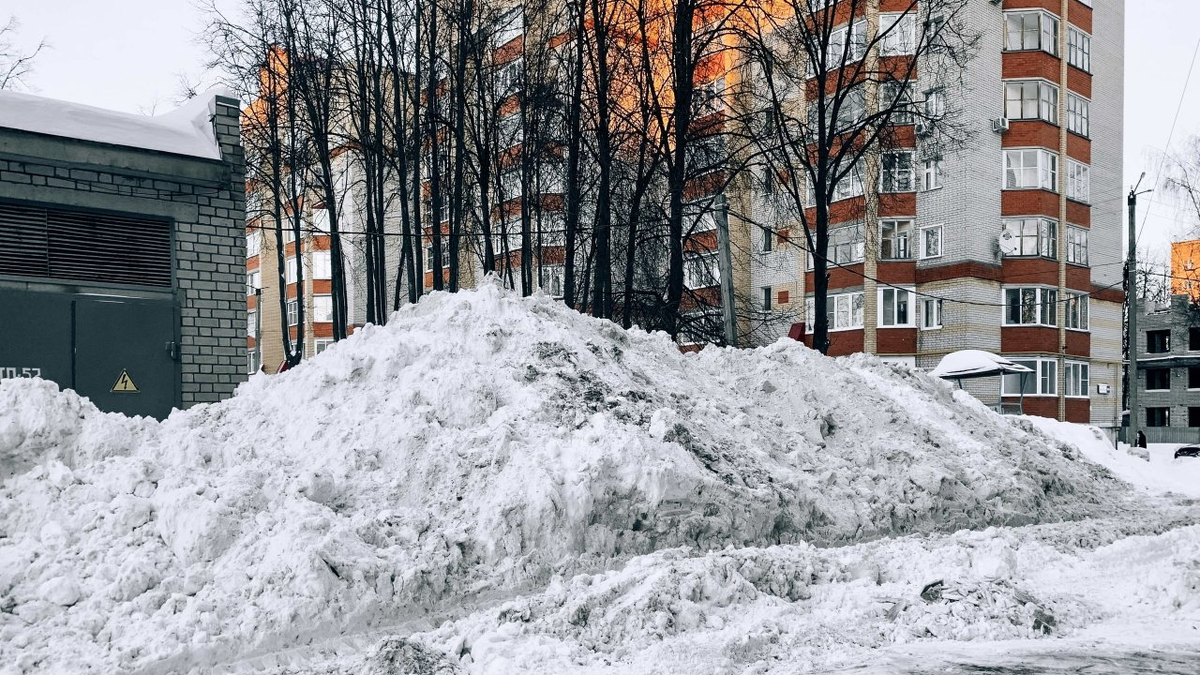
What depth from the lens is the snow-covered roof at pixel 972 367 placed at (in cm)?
1958

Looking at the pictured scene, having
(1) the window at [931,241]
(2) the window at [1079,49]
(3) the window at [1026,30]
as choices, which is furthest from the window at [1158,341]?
(1) the window at [931,241]

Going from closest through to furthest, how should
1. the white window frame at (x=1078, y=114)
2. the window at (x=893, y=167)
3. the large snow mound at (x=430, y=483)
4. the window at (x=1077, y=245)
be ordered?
the large snow mound at (x=430, y=483) < the window at (x=893, y=167) < the window at (x=1077, y=245) < the white window frame at (x=1078, y=114)

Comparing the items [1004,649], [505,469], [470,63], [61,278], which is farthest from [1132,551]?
[470,63]

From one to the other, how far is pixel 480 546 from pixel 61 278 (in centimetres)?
731

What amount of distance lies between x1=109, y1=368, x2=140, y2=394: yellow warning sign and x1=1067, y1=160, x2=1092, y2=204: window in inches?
1111

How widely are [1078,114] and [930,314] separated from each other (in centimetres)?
878

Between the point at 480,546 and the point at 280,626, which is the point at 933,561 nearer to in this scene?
the point at 480,546

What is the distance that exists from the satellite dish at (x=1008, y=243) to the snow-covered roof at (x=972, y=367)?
9.14 metres

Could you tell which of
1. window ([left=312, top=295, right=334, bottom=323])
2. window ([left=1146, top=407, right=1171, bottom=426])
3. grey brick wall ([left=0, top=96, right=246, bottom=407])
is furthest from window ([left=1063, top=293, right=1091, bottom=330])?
window ([left=312, top=295, right=334, bottom=323])

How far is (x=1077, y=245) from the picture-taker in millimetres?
30172

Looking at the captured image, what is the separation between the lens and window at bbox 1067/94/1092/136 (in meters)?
30.0

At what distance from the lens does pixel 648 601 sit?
16.0 feet

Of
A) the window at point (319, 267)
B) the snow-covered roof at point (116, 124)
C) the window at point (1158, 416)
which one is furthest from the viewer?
the window at point (1158, 416)

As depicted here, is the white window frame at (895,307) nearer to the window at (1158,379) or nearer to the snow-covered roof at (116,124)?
the snow-covered roof at (116,124)
